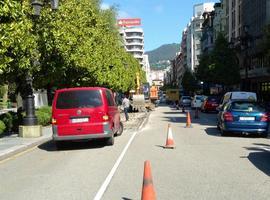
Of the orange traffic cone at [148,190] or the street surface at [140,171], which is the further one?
the street surface at [140,171]

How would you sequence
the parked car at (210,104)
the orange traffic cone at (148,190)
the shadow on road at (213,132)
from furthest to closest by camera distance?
the parked car at (210,104) < the shadow on road at (213,132) < the orange traffic cone at (148,190)

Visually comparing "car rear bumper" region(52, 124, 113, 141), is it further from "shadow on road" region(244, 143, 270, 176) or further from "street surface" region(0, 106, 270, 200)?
"shadow on road" region(244, 143, 270, 176)

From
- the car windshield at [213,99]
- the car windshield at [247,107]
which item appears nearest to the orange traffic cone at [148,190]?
the car windshield at [247,107]

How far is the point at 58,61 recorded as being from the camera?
26.3 metres

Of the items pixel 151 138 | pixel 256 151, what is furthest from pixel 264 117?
pixel 256 151

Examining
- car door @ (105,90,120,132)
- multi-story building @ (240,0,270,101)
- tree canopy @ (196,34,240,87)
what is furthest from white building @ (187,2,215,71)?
car door @ (105,90,120,132)

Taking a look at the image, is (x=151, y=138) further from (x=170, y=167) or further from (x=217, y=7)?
(x=217, y=7)

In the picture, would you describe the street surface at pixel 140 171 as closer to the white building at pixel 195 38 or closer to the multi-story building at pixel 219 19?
the multi-story building at pixel 219 19

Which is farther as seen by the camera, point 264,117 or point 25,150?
point 264,117

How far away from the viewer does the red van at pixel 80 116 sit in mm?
17094

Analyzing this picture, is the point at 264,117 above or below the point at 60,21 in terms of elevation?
below

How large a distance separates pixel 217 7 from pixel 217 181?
101 m

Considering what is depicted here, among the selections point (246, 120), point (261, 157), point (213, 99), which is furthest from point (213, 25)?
point (261, 157)

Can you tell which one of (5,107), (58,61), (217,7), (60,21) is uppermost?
(217,7)
